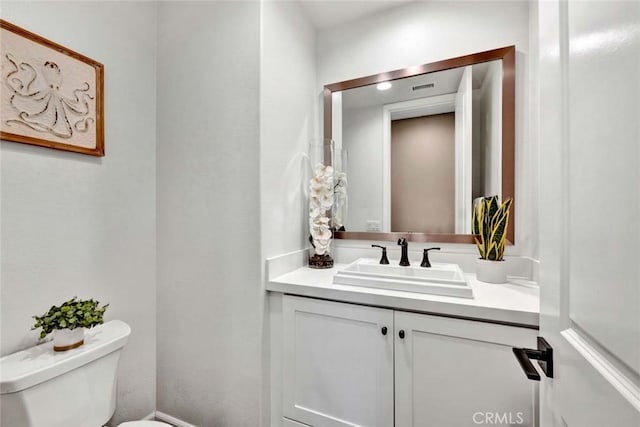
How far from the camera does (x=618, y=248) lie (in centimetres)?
40

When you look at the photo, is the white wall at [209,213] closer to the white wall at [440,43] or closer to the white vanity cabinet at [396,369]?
the white vanity cabinet at [396,369]

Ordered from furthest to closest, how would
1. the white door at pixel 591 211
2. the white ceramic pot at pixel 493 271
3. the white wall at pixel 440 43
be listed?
the white wall at pixel 440 43 < the white ceramic pot at pixel 493 271 < the white door at pixel 591 211

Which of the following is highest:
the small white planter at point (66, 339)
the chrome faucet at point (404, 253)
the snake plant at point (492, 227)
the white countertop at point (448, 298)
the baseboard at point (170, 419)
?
the snake plant at point (492, 227)

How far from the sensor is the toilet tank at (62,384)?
2.91ft

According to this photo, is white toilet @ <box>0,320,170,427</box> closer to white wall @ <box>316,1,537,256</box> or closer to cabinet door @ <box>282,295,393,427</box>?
cabinet door @ <box>282,295,393,427</box>

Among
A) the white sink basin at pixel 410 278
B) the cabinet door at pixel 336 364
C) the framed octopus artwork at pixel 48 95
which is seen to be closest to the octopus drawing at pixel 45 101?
the framed octopus artwork at pixel 48 95

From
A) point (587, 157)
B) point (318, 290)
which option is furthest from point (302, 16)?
point (587, 157)

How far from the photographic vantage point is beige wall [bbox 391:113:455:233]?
1.57m

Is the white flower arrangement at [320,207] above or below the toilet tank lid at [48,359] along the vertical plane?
above

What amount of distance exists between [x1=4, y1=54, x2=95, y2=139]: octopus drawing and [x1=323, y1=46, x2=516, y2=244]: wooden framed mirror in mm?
1215

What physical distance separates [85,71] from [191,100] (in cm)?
44

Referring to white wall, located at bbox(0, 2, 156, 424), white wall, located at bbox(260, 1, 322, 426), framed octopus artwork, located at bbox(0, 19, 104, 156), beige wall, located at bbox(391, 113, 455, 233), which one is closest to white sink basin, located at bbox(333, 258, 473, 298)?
beige wall, located at bbox(391, 113, 455, 233)

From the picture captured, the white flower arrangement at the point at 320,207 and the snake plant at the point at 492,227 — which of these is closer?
the snake plant at the point at 492,227

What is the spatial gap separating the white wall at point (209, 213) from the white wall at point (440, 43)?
66 centimetres
